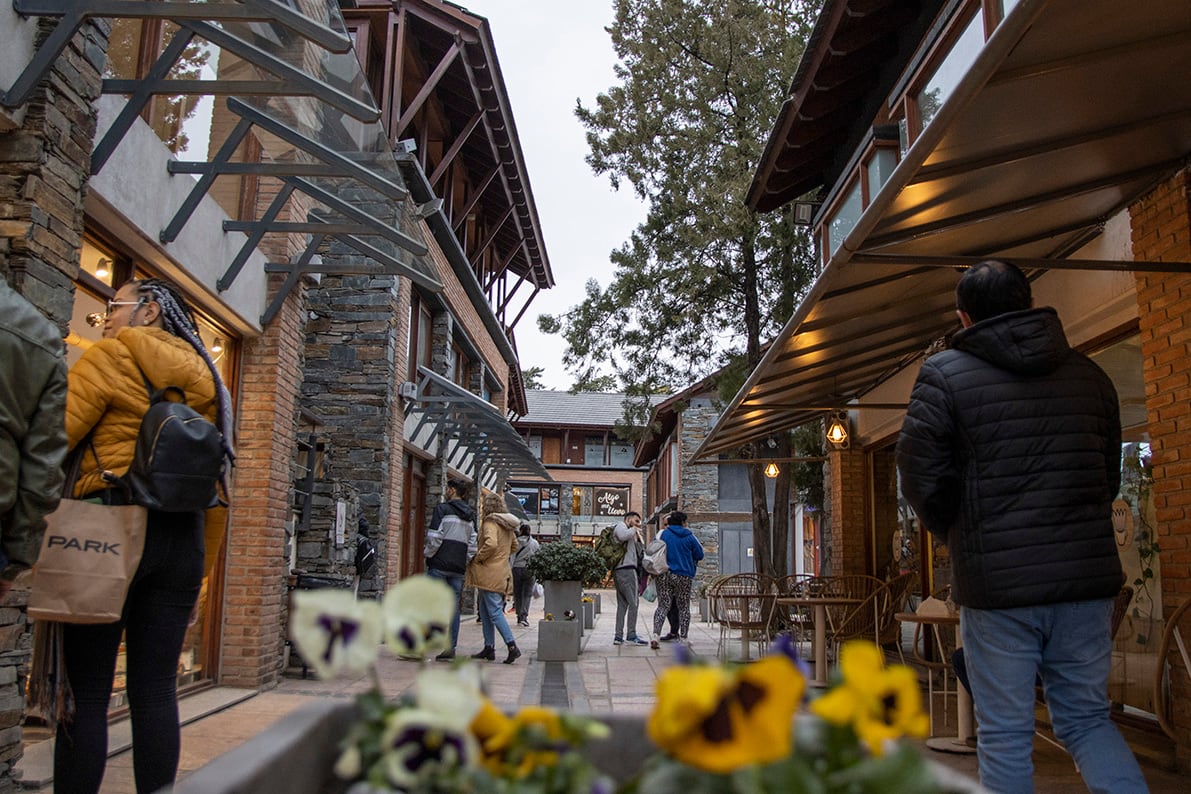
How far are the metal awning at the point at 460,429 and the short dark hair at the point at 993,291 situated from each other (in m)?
9.41

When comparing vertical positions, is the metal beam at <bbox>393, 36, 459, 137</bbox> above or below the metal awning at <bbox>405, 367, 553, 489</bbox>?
above

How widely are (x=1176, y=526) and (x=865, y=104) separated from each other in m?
6.40

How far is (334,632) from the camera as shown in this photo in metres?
0.87

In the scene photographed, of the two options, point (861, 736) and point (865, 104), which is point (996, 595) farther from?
point (865, 104)

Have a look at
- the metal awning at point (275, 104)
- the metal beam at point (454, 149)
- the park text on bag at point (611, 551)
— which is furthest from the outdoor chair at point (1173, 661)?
the metal beam at point (454, 149)

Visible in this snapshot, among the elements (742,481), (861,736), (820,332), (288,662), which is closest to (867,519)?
(820,332)

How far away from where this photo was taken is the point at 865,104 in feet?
31.5

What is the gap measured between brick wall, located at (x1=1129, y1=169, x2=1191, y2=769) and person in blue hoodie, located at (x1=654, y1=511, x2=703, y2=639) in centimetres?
662

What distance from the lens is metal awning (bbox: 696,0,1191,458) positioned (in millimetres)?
2910

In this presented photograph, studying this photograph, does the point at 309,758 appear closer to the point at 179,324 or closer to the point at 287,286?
the point at 179,324

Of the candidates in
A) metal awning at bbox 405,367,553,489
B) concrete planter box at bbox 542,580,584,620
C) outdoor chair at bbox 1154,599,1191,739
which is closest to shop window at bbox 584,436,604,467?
metal awning at bbox 405,367,553,489

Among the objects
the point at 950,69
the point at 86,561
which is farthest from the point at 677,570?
the point at 86,561

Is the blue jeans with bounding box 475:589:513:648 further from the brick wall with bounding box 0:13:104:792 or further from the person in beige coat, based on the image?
the brick wall with bounding box 0:13:104:792

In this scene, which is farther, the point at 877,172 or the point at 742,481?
the point at 742,481
